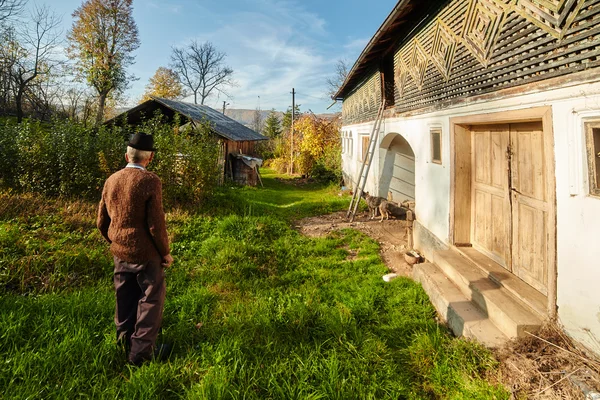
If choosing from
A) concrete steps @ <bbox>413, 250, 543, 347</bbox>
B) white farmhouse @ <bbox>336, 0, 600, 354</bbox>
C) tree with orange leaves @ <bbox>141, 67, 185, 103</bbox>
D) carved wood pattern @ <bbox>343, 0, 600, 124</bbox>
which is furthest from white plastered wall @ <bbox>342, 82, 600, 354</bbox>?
tree with orange leaves @ <bbox>141, 67, 185, 103</bbox>

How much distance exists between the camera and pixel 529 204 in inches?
135

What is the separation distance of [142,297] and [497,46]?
4.88 meters

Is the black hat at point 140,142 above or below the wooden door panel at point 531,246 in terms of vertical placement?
above

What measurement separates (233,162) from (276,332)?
13745 millimetres

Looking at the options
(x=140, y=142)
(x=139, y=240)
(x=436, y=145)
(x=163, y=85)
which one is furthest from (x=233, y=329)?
(x=163, y=85)

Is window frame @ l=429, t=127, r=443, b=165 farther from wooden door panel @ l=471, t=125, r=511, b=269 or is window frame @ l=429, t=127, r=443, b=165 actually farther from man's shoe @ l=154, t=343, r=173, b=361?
man's shoe @ l=154, t=343, r=173, b=361

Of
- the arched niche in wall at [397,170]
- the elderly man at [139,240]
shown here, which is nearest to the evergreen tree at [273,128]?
the arched niche in wall at [397,170]

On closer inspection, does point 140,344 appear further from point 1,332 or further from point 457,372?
point 457,372

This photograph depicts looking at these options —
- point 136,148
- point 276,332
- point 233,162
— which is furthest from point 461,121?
point 233,162

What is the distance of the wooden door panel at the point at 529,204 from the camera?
3215 millimetres

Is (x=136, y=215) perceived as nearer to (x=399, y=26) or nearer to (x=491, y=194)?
(x=491, y=194)

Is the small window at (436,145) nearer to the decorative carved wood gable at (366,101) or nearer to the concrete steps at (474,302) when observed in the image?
the concrete steps at (474,302)

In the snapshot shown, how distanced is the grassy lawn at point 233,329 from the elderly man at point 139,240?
397 millimetres

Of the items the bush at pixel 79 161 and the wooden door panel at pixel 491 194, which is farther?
the bush at pixel 79 161
